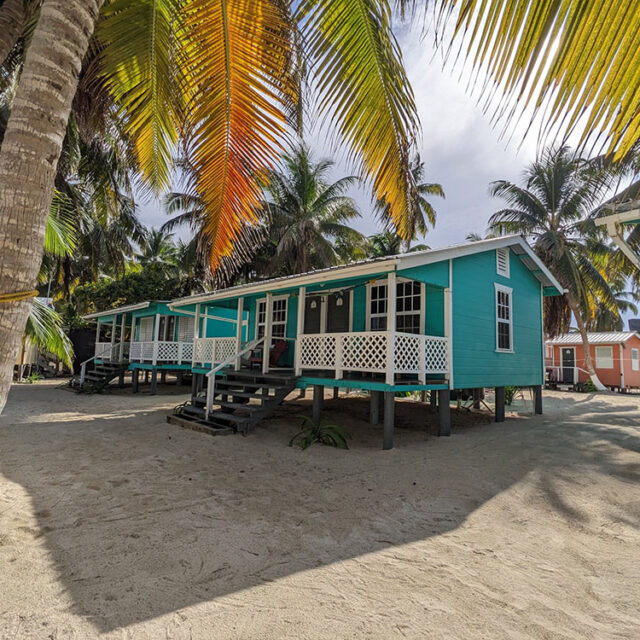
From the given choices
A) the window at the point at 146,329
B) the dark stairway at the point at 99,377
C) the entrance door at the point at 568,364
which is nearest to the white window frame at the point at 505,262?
the dark stairway at the point at 99,377

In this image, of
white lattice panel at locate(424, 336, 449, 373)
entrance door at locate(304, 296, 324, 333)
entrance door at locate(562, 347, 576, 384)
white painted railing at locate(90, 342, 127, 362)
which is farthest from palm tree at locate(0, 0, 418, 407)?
entrance door at locate(562, 347, 576, 384)

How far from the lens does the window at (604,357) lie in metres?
25.4

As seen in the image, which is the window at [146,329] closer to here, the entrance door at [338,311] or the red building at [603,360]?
the entrance door at [338,311]

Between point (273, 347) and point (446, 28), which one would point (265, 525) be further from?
point (273, 347)

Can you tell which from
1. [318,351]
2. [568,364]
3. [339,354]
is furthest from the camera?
[568,364]

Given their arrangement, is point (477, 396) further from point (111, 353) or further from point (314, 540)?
point (111, 353)

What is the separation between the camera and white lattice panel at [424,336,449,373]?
8.98m

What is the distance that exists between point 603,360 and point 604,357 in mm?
200

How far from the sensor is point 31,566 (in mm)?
3330

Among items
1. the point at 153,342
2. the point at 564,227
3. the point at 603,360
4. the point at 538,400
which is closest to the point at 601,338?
the point at 603,360

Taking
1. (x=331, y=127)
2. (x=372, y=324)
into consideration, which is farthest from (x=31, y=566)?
(x=372, y=324)

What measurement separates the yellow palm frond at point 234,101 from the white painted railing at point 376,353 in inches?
193

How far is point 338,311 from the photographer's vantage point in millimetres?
11828

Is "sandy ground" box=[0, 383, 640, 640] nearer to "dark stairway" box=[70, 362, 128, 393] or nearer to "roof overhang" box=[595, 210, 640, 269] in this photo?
"roof overhang" box=[595, 210, 640, 269]
